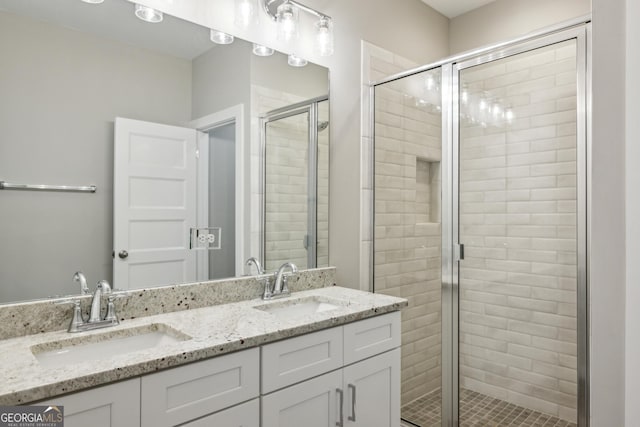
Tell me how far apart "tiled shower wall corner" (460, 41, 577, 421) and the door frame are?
1.11 m

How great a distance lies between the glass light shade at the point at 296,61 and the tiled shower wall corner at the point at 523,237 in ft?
2.81

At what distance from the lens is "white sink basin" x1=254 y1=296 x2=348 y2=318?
1.81 metres

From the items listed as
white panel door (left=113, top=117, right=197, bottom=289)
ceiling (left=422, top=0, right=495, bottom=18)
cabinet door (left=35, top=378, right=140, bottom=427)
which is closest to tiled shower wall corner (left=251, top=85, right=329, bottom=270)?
white panel door (left=113, top=117, right=197, bottom=289)

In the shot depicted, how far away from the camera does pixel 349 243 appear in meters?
2.33

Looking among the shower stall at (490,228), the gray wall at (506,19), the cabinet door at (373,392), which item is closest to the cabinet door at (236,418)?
the cabinet door at (373,392)

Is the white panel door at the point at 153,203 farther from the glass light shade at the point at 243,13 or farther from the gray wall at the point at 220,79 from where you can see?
the glass light shade at the point at 243,13

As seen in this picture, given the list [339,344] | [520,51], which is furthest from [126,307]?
[520,51]

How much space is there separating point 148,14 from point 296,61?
0.79m

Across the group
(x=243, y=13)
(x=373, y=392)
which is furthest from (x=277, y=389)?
(x=243, y=13)

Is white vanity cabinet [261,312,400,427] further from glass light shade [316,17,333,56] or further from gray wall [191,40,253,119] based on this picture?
glass light shade [316,17,333,56]

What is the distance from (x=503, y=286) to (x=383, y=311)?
71 cm

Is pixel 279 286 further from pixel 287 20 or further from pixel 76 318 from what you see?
pixel 287 20

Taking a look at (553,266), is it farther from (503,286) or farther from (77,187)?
(77,187)

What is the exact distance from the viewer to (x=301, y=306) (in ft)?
6.31
